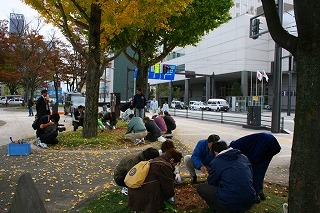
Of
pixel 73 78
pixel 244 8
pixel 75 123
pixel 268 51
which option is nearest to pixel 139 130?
pixel 75 123

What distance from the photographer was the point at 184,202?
4277mm

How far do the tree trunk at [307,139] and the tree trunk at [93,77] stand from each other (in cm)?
817

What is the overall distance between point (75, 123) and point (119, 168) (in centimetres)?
916

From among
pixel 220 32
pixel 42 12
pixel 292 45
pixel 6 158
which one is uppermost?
pixel 220 32

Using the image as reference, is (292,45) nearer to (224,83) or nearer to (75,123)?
(75,123)

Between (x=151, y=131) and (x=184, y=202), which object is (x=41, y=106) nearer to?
(x=151, y=131)

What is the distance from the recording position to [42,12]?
34.3 ft

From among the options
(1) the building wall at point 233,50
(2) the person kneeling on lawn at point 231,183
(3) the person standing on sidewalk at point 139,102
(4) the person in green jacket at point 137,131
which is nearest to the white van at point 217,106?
(1) the building wall at point 233,50

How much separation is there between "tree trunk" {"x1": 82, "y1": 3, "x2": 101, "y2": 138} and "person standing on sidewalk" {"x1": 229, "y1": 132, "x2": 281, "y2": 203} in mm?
6719

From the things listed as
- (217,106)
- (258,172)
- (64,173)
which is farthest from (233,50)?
(258,172)

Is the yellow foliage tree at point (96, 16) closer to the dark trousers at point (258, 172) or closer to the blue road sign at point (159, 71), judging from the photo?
the dark trousers at point (258, 172)

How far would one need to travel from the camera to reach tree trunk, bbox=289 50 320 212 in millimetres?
2762

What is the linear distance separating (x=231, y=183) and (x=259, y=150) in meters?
1.04

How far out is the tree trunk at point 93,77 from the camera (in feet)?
33.5
